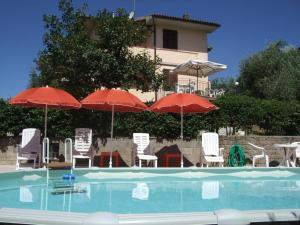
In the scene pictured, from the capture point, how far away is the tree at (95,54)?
1469cm

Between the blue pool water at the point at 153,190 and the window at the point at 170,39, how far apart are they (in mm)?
18983

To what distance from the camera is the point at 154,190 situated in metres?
9.68

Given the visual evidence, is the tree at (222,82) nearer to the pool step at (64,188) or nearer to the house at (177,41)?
the house at (177,41)

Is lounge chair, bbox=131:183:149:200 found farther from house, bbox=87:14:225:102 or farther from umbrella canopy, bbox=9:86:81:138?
house, bbox=87:14:225:102

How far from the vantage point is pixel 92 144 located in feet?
46.5

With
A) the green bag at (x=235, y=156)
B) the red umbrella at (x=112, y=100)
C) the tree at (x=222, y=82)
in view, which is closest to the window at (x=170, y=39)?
the tree at (x=222, y=82)

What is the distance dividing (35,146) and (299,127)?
37.5 feet

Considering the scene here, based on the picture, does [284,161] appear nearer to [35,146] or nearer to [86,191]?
[86,191]

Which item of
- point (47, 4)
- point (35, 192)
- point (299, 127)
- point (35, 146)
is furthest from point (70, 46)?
point (299, 127)

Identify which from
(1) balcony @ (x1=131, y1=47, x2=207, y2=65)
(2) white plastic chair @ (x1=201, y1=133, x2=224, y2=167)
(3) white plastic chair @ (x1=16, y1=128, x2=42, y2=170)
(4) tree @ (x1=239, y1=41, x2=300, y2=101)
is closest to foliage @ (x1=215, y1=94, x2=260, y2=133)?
(2) white plastic chair @ (x1=201, y1=133, x2=224, y2=167)

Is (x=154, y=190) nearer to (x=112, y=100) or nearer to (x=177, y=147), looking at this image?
(x=112, y=100)

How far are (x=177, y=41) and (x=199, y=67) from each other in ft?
23.6

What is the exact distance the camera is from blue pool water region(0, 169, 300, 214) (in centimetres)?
753

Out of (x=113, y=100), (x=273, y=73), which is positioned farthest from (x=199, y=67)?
(x=113, y=100)
